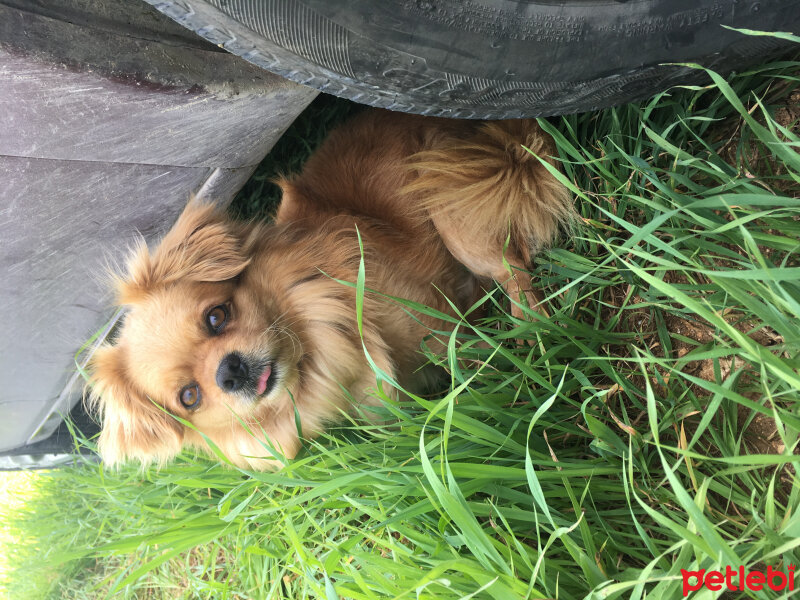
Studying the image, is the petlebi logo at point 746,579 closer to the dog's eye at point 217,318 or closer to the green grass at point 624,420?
the green grass at point 624,420

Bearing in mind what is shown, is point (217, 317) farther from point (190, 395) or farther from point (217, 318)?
point (190, 395)

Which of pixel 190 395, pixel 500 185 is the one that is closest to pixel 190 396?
pixel 190 395

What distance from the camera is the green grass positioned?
1.14 metres

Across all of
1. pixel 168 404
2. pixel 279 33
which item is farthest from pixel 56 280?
pixel 279 33

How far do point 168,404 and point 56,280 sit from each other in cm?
70

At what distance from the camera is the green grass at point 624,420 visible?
3.76ft

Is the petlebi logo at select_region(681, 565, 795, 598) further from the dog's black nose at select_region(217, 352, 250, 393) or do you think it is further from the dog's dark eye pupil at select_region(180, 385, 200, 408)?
the dog's dark eye pupil at select_region(180, 385, 200, 408)

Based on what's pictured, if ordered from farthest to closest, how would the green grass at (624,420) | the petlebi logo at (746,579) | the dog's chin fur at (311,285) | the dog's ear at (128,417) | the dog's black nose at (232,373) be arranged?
the dog's ear at (128,417)
the dog's chin fur at (311,285)
the dog's black nose at (232,373)
the green grass at (624,420)
the petlebi logo at (746,579)

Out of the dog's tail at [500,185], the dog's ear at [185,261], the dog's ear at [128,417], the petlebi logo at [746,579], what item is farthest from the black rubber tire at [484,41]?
the dog's ear at [128,417]

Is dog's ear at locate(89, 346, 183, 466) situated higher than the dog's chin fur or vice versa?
the dog's chin fur

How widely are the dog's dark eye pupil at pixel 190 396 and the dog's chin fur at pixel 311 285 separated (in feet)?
0.06

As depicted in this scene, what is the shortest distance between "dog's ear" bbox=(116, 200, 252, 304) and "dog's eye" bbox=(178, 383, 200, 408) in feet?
1.24

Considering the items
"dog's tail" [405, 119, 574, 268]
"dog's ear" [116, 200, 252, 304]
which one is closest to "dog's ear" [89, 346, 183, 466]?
"dog's ear" [116, 200, 252, 304]

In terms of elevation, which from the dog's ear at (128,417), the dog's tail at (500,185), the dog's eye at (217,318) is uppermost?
the dog's tail at (500,185)
